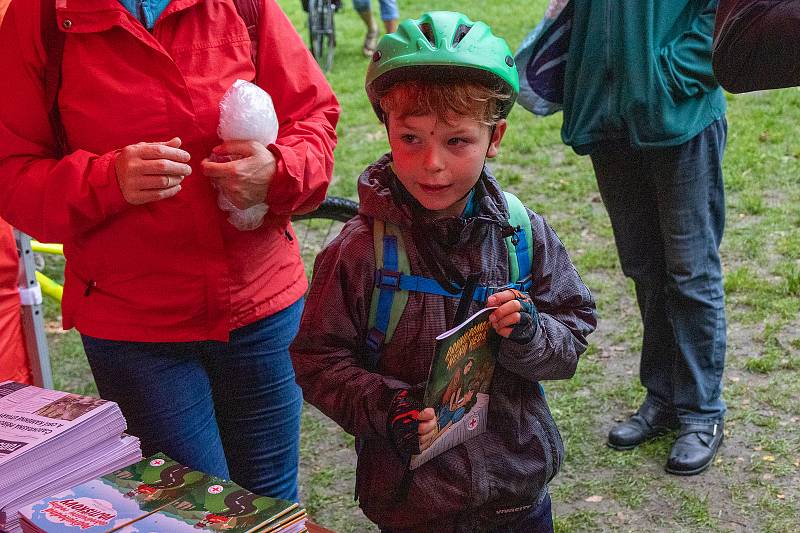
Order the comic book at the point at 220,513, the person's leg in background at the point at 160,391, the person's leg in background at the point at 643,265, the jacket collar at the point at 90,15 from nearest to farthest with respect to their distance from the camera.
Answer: the comic book at the point at 220,513 < the jacket collar at the point at 90,15 < the person's leg in background at the point at 160,391 < the person's leg in background at the point at 643,265

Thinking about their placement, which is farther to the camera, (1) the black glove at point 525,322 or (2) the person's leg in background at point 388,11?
(2) the person's leg in background at point 388,11

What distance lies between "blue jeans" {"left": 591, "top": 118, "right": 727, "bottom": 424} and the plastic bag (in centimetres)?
170

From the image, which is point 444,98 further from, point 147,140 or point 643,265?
point 643,265

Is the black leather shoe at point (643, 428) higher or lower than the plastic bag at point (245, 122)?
lower

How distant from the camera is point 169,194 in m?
2.14

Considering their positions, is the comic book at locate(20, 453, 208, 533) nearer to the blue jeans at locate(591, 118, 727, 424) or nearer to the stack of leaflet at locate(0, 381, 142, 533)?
the stack of leaflet at locate(0, 381, 142, 533)

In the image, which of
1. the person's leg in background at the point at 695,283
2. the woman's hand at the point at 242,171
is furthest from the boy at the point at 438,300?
the person's leg in background at the point at 695,283

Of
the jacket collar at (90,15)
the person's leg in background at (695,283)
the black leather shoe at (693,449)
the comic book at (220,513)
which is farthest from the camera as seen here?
the black leather shoe at (693,449)

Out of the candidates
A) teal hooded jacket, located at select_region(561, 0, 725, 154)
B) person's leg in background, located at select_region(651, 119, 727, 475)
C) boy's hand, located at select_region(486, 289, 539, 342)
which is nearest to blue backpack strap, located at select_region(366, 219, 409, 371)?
boy's hand, located at select_region(486, 289, 539, 342)

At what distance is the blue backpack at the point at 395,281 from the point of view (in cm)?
200

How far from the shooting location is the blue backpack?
200 cm

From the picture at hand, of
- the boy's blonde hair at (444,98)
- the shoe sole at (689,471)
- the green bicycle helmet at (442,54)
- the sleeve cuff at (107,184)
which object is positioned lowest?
the shoe sole at (689,471)

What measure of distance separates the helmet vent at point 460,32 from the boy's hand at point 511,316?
52cm

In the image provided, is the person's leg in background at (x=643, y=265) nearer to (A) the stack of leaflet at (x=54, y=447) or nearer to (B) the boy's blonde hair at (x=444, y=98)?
(B) the boy's blonde hair at (x=444, y=98)
